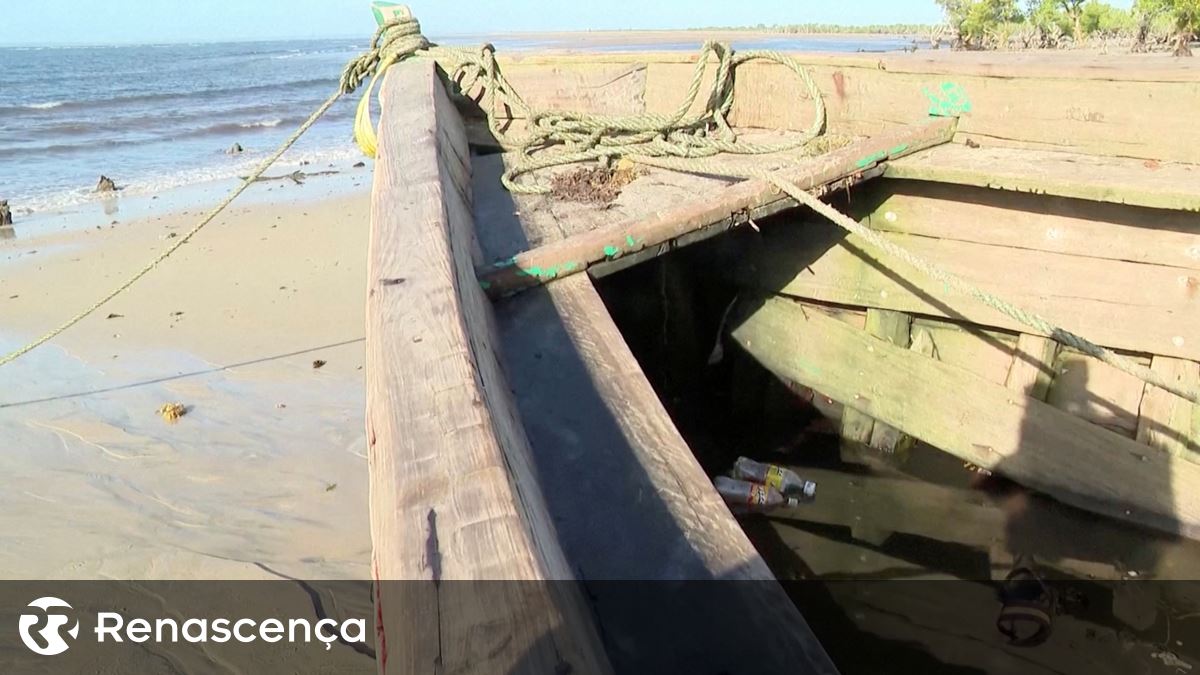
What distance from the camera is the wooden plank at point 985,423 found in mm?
2752

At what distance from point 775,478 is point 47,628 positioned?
3.15 metres

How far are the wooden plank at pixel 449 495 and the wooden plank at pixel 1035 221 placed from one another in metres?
2.00

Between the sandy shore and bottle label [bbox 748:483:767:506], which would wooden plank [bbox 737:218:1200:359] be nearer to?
bottle label [bbox 748:483:767:506]

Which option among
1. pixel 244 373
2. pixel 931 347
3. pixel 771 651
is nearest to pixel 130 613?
pixel 244 373

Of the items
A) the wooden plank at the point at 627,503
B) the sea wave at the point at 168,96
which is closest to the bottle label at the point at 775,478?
the wooden plank at the point at 627,503

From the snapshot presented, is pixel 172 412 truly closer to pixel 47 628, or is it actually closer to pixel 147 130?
pixel 47 628

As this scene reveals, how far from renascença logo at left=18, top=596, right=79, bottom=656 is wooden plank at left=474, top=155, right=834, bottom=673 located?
8.51 feet

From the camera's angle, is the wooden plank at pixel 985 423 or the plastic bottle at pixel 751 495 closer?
the wooden plank at pixel 985 423

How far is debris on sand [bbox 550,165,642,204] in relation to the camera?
9.89 feet

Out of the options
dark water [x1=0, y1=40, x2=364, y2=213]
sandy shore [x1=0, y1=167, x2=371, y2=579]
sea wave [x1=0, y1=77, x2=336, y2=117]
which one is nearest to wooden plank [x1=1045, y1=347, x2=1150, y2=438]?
sandy shore [x1=0, y1=167, x2=371, y2=579]

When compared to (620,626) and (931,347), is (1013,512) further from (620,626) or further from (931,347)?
(620,626)

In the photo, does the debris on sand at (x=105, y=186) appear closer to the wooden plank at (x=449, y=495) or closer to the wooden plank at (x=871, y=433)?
the wooden plank at (x=871, y=433)

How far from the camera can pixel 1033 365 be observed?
3092 mm

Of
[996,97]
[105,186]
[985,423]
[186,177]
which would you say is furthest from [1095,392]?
[186,177]
